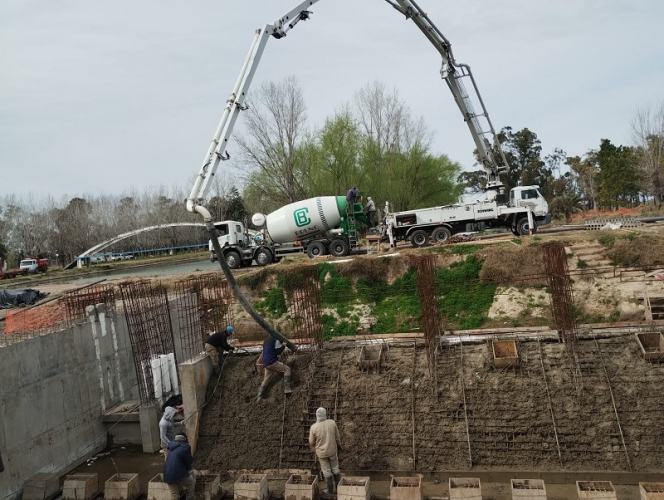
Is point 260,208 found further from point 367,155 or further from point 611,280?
point 611,280

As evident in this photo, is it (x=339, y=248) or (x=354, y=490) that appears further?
(x=339, y=248)

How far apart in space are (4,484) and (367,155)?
3029 centimetres

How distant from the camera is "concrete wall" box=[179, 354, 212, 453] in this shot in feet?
29.9

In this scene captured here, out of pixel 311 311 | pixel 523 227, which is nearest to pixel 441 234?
pixel 523 227

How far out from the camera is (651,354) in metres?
8.29

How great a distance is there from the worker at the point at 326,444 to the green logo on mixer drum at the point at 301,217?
13.4 metres

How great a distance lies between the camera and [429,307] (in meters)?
9.59

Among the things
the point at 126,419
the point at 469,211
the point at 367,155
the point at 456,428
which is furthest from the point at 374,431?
the point at 367,155

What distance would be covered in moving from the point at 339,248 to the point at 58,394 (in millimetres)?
12049

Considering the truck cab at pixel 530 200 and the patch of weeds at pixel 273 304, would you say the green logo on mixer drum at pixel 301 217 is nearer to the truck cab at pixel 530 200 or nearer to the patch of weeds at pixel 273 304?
the patch of weeds at pixel 273 304

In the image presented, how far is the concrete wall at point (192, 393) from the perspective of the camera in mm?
9102

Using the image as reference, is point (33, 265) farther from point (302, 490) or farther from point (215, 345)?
point (302, 490)

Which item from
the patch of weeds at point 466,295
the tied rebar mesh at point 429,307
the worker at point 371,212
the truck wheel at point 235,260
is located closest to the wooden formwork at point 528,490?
the tied rebar mesh at point 429,307

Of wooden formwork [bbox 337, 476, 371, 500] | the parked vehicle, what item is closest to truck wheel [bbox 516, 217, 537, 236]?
wooden formwork [bbox 337, 476, 371, 500]
